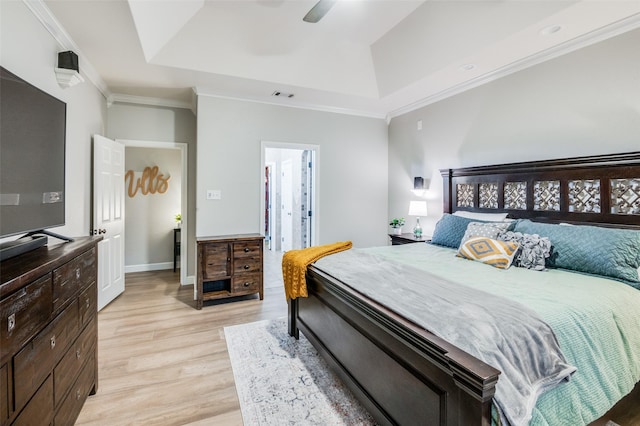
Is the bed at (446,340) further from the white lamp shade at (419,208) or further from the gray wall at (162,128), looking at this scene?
the gray wall at (162,128)


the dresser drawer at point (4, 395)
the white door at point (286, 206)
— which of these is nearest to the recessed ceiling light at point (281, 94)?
the white door at point (286, 206)

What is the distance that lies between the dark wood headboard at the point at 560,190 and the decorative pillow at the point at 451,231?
408 mm

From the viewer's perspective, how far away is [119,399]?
2.07 metres

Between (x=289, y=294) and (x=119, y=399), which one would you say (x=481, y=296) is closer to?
(x=289, y=294)

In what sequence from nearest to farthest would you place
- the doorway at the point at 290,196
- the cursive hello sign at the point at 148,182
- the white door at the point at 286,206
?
the doorway at the point at 290,196, the cursive hello sign at the point at 148,182, the white door at the point at 286,206

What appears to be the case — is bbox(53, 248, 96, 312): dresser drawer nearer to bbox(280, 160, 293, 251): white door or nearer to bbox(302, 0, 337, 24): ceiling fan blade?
bbox(302, 0, 337, 24): ceiling fan blade

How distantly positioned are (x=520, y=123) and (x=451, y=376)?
3071mm

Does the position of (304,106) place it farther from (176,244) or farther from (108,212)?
(176,244)

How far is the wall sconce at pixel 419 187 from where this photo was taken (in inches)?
172

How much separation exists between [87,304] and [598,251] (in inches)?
137

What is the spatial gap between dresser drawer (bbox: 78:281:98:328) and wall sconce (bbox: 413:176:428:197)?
3846mm

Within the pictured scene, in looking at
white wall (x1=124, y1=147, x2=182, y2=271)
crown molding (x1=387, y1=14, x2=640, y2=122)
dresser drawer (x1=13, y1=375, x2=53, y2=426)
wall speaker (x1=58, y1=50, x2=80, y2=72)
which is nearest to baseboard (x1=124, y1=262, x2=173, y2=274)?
white wall (x1=124, y1=147, x2=182, y2=271)

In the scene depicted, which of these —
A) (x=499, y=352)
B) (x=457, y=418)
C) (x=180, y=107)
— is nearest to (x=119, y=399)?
(x=457, y=418)

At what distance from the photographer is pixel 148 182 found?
17.9ft
